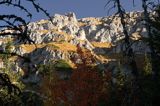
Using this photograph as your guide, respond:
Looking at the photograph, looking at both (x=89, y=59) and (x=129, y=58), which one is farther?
(x=89, y=59)

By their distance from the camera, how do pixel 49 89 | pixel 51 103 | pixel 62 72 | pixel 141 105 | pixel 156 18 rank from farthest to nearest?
1. pixel 62 72
2. pixel 49 89
3. pixel 51 103
4. pixel 156 18
5. pixel 141 105

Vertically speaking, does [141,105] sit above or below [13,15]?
below

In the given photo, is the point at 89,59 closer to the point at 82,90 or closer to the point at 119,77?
the point at 82,90

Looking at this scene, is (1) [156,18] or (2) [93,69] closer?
(1) [156,18]

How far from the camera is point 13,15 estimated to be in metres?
8.20

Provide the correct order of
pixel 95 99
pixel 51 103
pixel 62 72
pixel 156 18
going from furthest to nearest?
pixel 62 72, pixel 51 103, pixel 95 99, pixel 156 18

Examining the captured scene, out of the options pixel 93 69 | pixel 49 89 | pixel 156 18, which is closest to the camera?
pixel 156 18

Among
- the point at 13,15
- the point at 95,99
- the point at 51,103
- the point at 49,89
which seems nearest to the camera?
the point at 13,15

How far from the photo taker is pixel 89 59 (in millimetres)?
51438

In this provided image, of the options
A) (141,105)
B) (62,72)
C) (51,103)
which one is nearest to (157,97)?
(141,105)

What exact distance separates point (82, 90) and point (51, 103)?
15157mm

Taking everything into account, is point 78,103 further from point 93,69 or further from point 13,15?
point 13,15

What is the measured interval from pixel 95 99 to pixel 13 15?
35.4 metres

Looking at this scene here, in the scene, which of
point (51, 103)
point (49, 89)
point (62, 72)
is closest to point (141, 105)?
point (51, 103)
